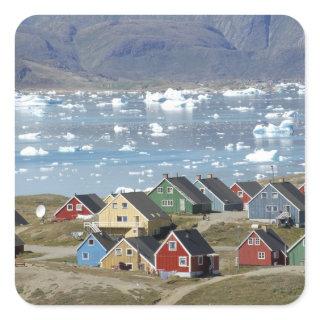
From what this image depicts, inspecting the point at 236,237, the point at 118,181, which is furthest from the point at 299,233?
the point at 118,181

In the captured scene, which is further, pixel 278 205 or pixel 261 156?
pixel 278 205

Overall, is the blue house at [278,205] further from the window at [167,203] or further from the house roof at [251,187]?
the window at [167,203]

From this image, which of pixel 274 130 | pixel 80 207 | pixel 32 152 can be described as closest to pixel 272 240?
pixel 274 130

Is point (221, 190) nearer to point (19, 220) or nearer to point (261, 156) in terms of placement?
point (261, 156)

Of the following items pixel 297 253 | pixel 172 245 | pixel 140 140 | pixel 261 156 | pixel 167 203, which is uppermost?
pixel 140 140

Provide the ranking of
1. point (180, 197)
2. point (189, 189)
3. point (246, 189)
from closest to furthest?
1. point (246, 189)
2. point (189, 189)
3. point (180, 197)

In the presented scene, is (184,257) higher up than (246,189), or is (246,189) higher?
(246,189)
